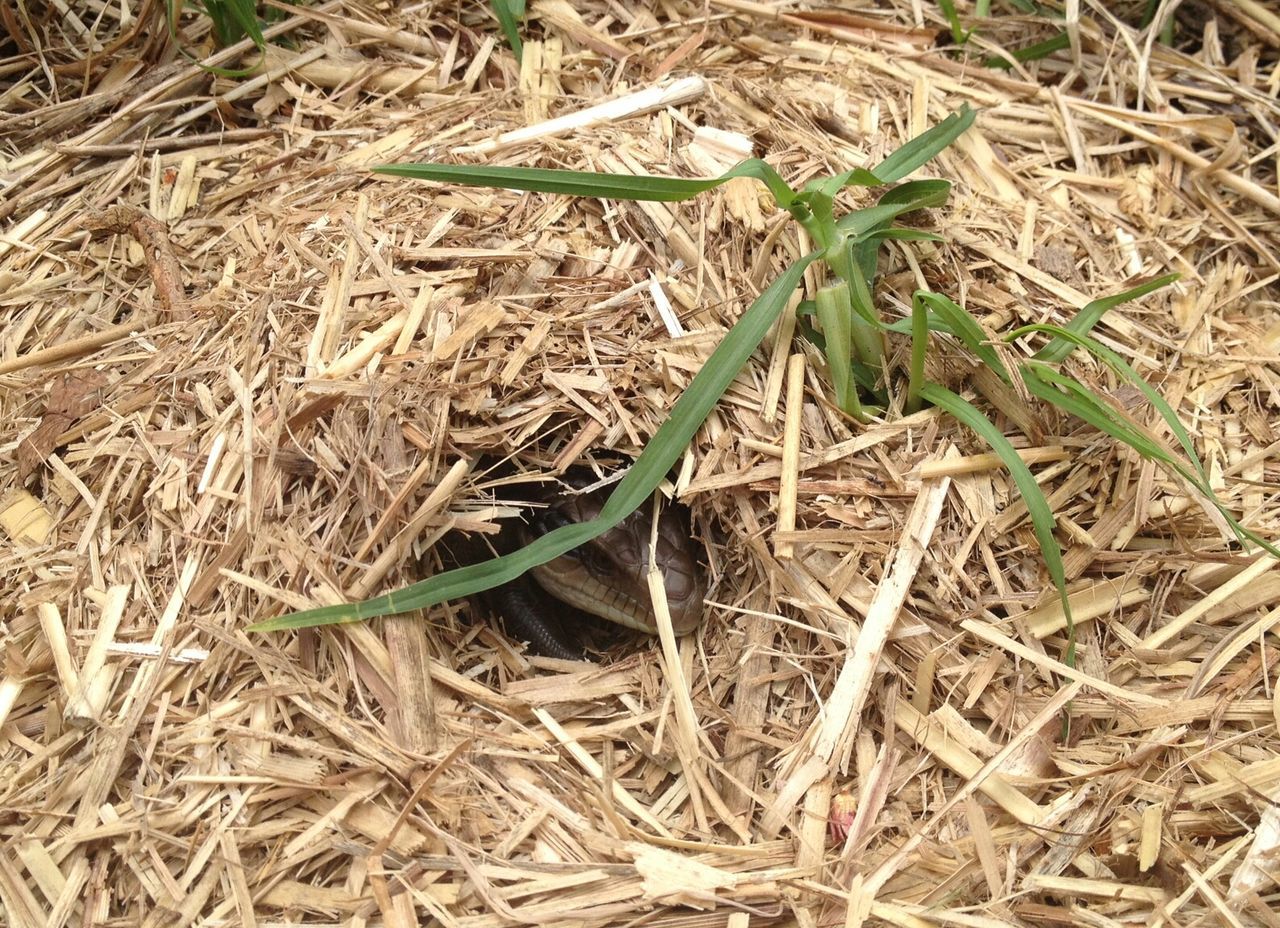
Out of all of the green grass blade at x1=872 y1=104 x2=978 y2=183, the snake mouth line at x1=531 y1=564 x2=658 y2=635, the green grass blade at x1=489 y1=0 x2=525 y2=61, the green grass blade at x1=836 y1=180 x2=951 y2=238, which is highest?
the green grass blade at x1=489 y1=0 x2=525 y2=61

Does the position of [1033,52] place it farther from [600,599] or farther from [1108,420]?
[600,599]

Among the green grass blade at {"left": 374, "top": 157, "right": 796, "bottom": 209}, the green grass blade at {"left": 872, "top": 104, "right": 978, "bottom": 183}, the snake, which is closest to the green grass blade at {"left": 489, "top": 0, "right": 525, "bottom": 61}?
the green grass blade at {"left": 374, "top": 157, "right": 796, "bottom": 209}

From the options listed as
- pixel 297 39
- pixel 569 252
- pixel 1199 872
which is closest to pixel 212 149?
pixel 297 39

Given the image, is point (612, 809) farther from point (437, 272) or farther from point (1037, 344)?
point (1037, 344)

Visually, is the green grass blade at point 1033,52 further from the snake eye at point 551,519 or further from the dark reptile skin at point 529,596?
the snake eye at point 551,519

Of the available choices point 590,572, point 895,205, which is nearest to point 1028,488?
point 895,205

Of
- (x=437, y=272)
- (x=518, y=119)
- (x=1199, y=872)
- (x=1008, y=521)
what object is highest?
(x=518, y=119)

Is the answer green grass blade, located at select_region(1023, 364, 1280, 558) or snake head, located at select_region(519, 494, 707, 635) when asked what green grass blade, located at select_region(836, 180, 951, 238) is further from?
snake head, located at select_region(519, 494, 707, 635)
